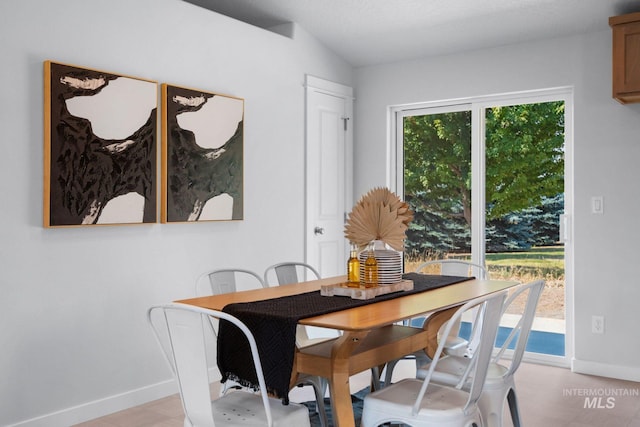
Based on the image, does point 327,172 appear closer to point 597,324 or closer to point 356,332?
point 597,324

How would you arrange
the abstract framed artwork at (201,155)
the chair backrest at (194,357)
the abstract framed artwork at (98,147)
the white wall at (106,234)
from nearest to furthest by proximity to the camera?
the chair backrest at (194,357) → the white wall at (106,234) → the abstract framed artwork at (98,147) → the abstract framed artwork at (201,155)

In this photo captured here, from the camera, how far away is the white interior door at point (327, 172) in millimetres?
5066

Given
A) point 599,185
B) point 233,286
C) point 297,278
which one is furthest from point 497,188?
point 233,286

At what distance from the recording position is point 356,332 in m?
2.25

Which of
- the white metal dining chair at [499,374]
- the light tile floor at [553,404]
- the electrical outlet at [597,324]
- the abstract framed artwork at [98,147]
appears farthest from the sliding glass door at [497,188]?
the abstract framed artwork at [98,147]

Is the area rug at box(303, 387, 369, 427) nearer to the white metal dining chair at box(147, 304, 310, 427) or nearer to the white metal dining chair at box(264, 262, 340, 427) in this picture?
the white metal dining chair at box(264, 262, 340, 427)

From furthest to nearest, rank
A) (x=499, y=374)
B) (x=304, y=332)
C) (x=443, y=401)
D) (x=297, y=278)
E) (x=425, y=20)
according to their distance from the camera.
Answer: (x=425, y=20), (x=297, y=278), (x=304, y=332), (x=499, y=374), (x=443, y=401)

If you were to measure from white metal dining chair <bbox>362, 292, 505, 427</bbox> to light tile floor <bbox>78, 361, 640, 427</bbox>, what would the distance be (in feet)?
4.17

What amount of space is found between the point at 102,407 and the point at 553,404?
2.63m

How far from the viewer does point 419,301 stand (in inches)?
110

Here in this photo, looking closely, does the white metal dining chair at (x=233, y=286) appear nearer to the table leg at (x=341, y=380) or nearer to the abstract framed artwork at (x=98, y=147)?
the table leg at (x=341, y=380)

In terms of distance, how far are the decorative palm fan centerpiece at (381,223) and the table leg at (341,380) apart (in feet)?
Answer: 2.14

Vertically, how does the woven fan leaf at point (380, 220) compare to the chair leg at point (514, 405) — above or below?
above

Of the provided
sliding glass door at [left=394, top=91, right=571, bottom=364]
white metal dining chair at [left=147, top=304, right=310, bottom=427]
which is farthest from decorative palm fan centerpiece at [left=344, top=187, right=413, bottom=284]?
sliding glass door at [left=394, top=91, right=571, bottom=364]
